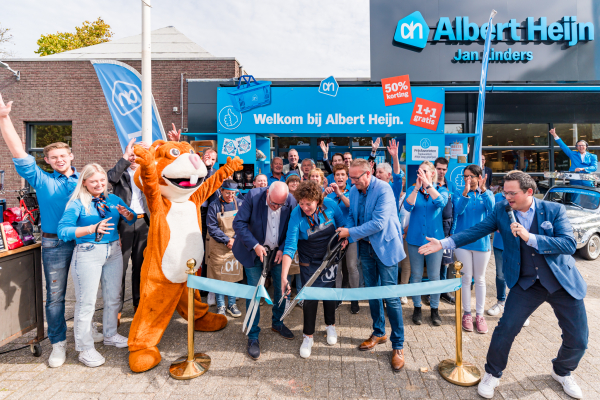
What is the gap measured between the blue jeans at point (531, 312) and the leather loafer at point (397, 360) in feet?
2.33

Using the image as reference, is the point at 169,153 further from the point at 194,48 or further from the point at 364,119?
the point at 194,48

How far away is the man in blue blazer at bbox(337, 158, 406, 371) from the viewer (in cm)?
321

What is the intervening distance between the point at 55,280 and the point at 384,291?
3.12 metres

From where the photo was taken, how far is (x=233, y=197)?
4.46 metres

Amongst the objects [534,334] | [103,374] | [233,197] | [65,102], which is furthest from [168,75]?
[534,334]

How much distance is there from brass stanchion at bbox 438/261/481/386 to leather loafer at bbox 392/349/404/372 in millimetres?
339

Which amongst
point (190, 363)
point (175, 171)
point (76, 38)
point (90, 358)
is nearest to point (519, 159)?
point (175, 171)

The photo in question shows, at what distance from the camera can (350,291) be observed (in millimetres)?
3182

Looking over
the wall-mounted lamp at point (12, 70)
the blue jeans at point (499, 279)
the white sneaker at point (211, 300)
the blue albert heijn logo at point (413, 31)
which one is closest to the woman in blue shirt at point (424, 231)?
the blue jeans at point (499, 279)

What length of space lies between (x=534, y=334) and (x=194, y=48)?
12.0m

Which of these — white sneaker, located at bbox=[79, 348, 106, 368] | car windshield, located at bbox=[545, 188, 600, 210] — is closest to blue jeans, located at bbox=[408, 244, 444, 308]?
white sneaker, located at bbox=[79, 348, 106, 368]

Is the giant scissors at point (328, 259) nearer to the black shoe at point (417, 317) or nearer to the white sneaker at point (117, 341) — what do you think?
the black shoe at point (417, 317)

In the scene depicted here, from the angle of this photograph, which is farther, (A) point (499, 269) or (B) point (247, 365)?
(A) point (499, 269)

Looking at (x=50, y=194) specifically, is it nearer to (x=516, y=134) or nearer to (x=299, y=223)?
(x=299, y=223)
